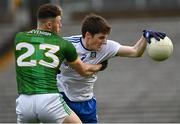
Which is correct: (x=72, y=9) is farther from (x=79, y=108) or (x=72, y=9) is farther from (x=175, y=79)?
(x=79, y=108)

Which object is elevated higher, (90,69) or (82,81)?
(90,69)

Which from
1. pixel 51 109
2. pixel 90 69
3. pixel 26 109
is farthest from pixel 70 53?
pixel 26 109

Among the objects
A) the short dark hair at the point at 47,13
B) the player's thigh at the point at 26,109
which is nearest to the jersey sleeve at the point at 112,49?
the short dark hair at the point at 47,13

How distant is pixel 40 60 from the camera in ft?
22.2

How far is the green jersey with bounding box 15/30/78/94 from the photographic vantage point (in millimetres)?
6762

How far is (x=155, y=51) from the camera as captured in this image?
7402 millimetres

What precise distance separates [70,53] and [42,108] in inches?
24.1

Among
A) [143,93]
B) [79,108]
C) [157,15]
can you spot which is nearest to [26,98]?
[79,108]

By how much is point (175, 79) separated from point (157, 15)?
22.3 feet

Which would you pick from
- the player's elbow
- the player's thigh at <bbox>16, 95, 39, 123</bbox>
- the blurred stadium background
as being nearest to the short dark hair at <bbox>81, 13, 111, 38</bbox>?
the player's elbow

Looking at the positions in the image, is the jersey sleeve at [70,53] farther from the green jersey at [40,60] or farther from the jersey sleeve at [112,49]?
the jersey sleeve at [112,49]

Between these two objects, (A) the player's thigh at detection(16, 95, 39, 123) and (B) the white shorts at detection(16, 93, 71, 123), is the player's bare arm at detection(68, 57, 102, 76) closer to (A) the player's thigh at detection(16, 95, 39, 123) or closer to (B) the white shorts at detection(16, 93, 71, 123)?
(B) the white shorts at detection(16, 93, 71, 123)

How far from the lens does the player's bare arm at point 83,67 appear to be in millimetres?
7032

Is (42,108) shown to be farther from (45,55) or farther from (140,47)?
(140,47)
